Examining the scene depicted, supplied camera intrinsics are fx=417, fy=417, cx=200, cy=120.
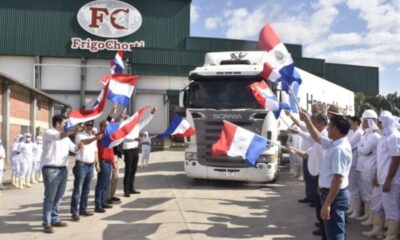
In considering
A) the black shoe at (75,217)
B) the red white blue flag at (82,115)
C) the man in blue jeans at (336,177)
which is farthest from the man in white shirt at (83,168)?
the man in blue jeans at (336,177)

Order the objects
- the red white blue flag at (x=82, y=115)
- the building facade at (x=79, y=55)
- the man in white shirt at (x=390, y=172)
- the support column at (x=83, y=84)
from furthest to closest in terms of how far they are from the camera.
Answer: the building facade at (x=79, y=55), the support column at (x=83, y=84), the red white blue flag at (x=82, y=115), the man in white shirt at (x=390, y=172)

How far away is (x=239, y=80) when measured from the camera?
11.4m

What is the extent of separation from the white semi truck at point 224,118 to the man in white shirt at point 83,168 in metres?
3.81

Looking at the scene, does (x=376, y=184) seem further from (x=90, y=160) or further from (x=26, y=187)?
(x=26, y=187)

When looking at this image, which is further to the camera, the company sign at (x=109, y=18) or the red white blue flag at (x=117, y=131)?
the company sign at (x=109, y=18)

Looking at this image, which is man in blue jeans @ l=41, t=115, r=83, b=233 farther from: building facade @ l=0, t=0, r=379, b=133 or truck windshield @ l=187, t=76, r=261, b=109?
building facade @ l=0, t=0, r=379, b=133

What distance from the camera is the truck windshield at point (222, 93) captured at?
37.1ft

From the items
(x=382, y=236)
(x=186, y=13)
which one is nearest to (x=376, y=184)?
(x=382, y=236)

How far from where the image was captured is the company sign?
118 ft

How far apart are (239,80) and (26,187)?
735 centimetres

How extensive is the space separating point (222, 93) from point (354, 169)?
4502 mm

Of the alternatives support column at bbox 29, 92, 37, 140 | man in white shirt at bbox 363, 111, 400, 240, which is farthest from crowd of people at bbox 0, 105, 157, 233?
support column at bbox 29, 92, 37, 140

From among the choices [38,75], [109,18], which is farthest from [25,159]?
[109,18]

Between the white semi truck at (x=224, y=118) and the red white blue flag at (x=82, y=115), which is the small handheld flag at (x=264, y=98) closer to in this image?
the white semi truck at (x=224, y=118)
